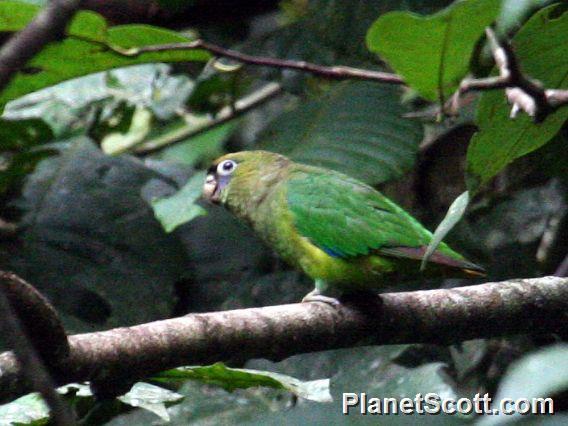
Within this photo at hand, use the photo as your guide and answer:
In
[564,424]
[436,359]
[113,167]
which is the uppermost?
[564,424]

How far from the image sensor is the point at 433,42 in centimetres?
173

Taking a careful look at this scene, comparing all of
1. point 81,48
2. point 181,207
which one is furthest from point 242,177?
point 81,48

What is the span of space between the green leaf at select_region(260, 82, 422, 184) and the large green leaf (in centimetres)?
65

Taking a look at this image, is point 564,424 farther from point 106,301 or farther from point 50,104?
point 50,104

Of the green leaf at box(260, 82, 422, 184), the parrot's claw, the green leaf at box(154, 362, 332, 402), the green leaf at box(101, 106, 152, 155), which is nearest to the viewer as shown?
the green leaf at box(154, 362, 332, 402)

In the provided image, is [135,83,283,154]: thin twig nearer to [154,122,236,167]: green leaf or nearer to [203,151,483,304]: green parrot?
[154,122,236,167]: green leaf

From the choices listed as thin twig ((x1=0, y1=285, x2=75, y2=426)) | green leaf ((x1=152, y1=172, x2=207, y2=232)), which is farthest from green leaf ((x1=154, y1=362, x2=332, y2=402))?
thin twig ((x1=0, y1=285, x2=75, y2=426))

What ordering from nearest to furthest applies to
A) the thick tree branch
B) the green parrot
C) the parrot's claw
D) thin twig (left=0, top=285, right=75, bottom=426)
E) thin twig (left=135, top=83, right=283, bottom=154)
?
thin twig (left=0, top=285, right=75, bottom=426)
the thick tree branch
the parrot's claw
the green parrot
thin twig (left=135, top=83, right=283, bottom=154)

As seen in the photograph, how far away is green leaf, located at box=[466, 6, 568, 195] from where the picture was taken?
1.93 m

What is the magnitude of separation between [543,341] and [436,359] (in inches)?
15.0

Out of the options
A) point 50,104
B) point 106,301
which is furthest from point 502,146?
point 50,104

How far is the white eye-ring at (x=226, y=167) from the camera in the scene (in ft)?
11.1

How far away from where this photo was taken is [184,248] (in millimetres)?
3854

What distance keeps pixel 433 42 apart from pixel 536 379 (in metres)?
1.04
